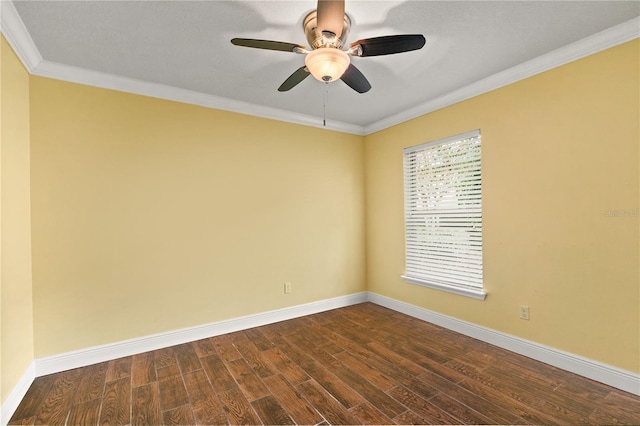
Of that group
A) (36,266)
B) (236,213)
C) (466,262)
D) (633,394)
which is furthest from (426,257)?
(36,266)

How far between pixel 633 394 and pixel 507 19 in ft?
8.91

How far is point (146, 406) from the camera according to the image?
2004mm

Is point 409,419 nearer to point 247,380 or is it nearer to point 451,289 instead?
point 247,380

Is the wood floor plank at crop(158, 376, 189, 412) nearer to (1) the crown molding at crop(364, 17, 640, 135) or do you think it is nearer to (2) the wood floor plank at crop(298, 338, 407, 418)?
(2) the wood floor plank at crop(298, 338, 407, 418)

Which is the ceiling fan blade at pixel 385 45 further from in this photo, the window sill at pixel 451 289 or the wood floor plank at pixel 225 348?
the wood floor plank at pixel 225 348

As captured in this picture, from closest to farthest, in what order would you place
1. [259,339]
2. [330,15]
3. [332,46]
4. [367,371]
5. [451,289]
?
[330,15] < [332,46] < [367,371] < [259,339] < [451,289]

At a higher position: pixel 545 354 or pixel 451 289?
pixel 451 289

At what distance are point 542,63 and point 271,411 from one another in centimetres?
340

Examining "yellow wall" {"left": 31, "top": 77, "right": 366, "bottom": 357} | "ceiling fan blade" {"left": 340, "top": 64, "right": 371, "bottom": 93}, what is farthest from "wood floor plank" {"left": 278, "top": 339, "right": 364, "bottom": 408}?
"ceiling fan blade" {"left": 340, "top": 64, "right": 371, "bottom": 93}

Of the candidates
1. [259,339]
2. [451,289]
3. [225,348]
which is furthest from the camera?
[451,289]

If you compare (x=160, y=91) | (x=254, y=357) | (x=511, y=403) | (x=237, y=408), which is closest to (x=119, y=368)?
(x=254, y=357)

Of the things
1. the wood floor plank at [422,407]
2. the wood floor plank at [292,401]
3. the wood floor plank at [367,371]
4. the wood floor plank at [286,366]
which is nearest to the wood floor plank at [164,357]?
the wood floor plank at [286,366]

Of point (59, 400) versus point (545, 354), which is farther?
point (545, 354)

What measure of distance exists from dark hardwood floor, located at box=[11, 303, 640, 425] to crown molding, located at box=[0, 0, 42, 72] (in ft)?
8.13
